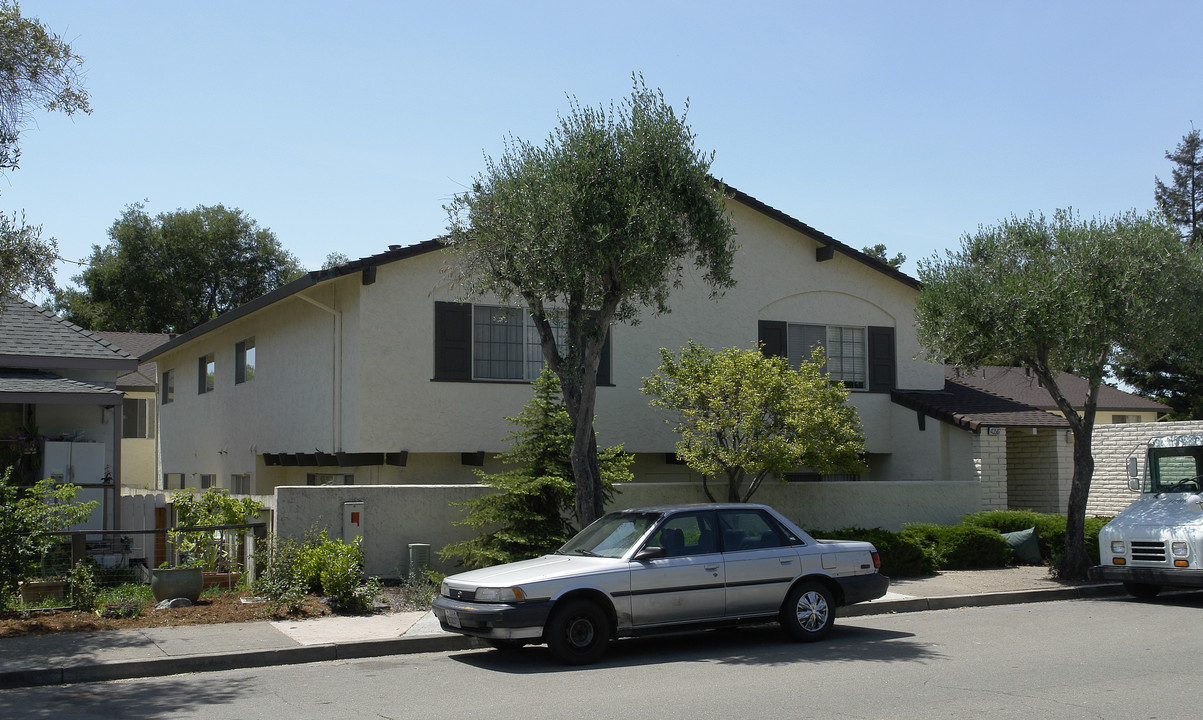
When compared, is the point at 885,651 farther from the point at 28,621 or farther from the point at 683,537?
the point at 28,621

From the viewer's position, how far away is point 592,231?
12.2 m

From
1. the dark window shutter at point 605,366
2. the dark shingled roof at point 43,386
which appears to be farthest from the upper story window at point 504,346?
the dark shingled roof at point 43,386

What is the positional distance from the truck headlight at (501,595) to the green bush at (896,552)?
7.74 m

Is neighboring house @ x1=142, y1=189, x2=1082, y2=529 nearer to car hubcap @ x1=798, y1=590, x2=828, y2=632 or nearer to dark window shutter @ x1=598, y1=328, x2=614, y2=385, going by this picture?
dark window shutter @ x1=598, y1=328, x2=614, y2=385

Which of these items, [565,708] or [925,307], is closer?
[565,708]

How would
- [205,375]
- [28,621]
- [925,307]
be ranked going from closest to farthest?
Result: [28,621]
[925,307]
[205,375]

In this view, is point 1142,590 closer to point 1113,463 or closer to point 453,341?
point 453,341

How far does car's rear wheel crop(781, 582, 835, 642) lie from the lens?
10461 mm

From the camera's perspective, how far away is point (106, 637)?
34.1 feet

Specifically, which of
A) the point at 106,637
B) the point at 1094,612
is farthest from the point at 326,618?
the point at 1094,612

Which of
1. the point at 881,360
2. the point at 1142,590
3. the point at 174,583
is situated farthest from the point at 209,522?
the point at 881,360

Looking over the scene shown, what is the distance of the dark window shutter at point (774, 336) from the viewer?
802 inches

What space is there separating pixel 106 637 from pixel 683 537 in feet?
19.4

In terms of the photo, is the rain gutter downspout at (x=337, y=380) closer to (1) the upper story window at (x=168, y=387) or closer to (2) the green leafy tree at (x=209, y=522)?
(2) the green leafy tree at (x=209, y=522)
